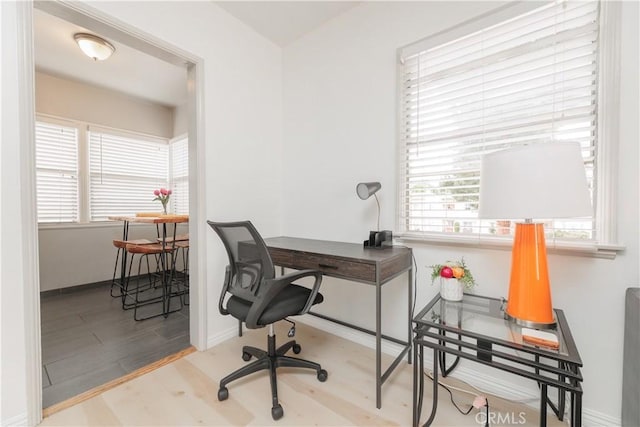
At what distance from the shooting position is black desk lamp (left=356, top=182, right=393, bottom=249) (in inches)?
70.9

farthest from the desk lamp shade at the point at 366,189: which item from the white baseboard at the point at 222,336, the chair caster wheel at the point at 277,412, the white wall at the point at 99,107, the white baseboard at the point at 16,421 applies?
the white wall at the point at 99,107

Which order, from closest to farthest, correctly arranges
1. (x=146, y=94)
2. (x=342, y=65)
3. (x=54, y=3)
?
(x=54, y=3), (x=342, y=65), (x=146, y=94)

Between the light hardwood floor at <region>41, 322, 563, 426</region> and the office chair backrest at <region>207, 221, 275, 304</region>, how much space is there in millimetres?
581

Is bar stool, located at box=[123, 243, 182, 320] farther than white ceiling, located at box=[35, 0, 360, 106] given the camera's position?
Yes

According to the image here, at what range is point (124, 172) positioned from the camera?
3.81m

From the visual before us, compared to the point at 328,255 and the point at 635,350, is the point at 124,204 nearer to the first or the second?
the point at 328,255

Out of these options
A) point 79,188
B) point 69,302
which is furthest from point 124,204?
point 69,302

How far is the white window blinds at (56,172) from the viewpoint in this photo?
3.12 meters

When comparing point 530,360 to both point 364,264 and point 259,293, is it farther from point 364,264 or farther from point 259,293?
point 259,293

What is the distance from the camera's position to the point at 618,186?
1238 millimetres

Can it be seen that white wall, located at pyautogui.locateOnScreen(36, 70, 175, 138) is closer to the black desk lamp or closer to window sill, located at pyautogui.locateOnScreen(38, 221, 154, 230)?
window sill, located at pyautogui.locateOnScreen(38, 221, 154, 230)

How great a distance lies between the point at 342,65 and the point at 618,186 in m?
1.90

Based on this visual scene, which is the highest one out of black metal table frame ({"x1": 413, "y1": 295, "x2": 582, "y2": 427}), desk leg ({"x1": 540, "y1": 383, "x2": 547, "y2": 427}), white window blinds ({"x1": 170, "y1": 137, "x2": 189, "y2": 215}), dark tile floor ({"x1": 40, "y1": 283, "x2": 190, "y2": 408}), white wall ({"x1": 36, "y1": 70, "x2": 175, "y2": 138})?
white wall ({"x1": 36, "y1": 70, "x2": 175, "y2": 138})

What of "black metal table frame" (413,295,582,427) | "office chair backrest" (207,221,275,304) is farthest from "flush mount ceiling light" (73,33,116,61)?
"black metal table frame" (413,295,582,427)
